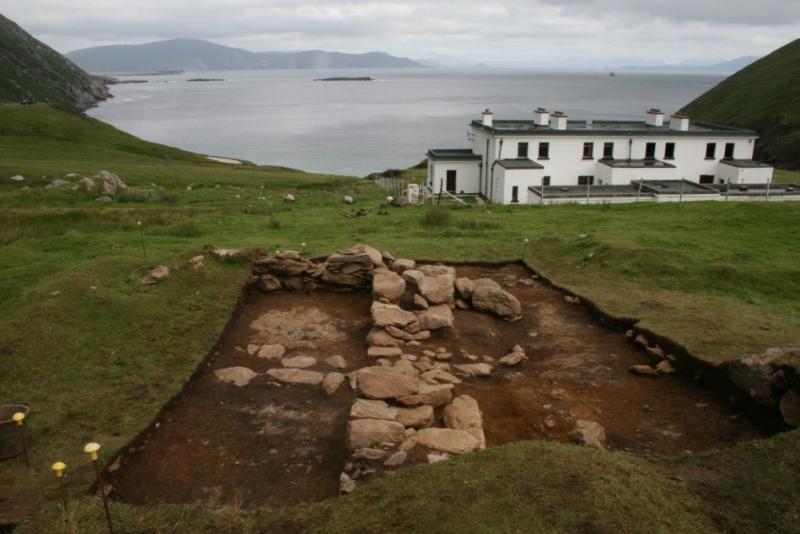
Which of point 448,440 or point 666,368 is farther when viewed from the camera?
point 666,368

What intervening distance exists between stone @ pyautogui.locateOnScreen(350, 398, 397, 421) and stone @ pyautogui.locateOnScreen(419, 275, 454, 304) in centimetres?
672

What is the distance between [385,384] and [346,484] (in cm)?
341

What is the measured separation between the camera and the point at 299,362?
52.1 ft

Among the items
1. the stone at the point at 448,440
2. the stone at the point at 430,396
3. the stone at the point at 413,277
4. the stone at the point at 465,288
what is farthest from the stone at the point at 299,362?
the stone at the point at 465,288

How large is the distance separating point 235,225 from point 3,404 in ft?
62.7

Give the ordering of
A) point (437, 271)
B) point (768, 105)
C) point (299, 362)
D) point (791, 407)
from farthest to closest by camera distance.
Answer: point (768, 105) → point (437, 271) → point (299, 362) → point (791, 407)

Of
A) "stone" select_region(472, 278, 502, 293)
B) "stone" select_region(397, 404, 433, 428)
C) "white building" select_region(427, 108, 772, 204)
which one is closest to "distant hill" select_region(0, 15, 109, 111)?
"white building" select_region(427, 108, 772, 204)

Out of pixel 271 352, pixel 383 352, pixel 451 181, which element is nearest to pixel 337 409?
pixel 383 352

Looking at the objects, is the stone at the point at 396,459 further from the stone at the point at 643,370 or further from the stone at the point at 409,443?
the stone at the point at 643,370

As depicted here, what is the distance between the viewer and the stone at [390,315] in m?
17.5

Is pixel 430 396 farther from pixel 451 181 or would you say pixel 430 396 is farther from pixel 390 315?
pixel 451 181

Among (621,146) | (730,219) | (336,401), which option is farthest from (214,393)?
(621,146)

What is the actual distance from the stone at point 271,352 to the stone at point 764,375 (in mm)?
11266

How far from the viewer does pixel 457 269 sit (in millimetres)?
23234
